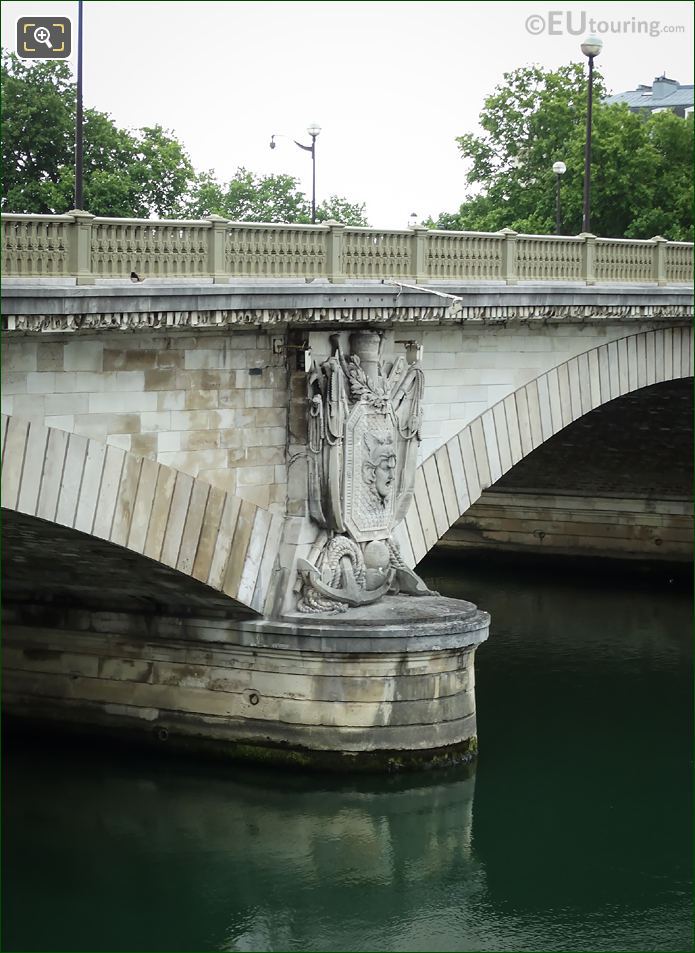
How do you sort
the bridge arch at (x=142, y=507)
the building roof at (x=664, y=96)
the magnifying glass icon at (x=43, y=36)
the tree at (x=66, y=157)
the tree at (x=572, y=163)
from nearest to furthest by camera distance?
1. the bridge arch at (x=142, y=507)
2. the magnifying glass icon at (x=43, y=36)
3. the tree at (x=66, y=157)
4. the tree at (x=572, y=163)
5. the building roof at (x=664, y=96)

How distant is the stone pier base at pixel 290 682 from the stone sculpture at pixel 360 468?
372 millimetres

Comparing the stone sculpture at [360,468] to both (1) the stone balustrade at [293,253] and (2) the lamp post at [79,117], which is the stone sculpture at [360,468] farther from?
(2) the lamp post at [79,117]

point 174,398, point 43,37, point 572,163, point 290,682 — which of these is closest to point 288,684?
point 290,682

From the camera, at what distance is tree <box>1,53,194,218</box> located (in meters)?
37.6

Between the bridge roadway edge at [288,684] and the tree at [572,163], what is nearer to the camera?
the bridge roadway edge at [288,684]

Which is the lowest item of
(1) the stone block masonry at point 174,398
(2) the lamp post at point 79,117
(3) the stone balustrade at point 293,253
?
(1) the stone block masonry at point 174,398

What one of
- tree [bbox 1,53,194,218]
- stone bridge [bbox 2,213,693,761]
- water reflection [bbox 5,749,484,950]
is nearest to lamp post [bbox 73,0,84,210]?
stone bridge [bbox 2,213,693,761]

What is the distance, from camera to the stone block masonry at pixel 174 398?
1825 centimetres

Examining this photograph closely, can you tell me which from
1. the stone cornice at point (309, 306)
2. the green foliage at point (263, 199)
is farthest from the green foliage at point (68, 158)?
the stone cornice at point (309, 306)

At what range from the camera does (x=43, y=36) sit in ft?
68.0

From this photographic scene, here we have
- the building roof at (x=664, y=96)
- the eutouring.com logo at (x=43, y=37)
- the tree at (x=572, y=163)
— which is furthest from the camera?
the building roof at (x=664, y=96)

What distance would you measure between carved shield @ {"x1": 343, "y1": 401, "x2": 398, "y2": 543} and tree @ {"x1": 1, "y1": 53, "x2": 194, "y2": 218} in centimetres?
1742

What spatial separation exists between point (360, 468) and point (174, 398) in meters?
3.06

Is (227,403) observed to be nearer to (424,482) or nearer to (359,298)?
(359,298)
